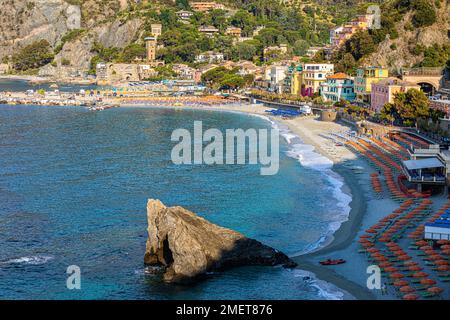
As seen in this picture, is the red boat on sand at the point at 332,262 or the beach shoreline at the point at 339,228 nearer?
the beach shoreline at the point at 339,228

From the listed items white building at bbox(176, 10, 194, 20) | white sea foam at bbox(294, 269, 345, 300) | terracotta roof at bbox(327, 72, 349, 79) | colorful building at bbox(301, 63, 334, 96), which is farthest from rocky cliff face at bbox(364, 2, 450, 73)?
white building at bbox(176, 10, 194, 20)

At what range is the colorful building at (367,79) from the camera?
7112cm

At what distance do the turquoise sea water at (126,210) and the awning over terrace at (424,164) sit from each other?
13.0ft

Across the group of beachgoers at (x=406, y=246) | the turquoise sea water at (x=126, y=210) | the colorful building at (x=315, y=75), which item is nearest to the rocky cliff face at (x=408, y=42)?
the colorful building at (x=315, y=75)

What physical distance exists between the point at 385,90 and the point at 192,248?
4308cm

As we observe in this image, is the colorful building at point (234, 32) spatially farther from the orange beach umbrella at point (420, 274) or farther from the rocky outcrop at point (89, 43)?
the orange beach umbrella at point (420, 274)

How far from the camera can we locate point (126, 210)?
33.5 meters

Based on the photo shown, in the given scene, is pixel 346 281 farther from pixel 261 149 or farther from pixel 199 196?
pixel 261 149

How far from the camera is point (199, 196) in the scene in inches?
1447

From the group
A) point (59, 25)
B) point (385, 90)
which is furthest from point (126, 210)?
point (59, 25)

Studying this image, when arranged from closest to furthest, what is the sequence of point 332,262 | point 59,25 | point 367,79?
point 332,262
point 367,79
point 59,25

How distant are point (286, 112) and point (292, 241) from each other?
168 feet

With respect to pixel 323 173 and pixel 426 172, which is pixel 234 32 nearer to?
pixel 323 173
